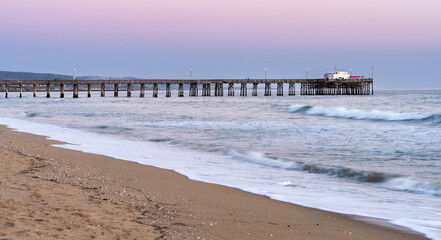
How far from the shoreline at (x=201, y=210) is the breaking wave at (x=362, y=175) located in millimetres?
2829

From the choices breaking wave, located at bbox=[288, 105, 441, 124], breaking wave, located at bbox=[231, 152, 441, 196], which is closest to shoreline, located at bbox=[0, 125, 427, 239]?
breaking wave, located at bbox=[231, 152, 441, 196]

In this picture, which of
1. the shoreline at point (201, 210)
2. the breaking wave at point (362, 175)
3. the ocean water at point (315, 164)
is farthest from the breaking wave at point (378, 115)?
the shoreline at point (201, 210)

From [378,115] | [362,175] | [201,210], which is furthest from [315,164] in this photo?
[378,115]

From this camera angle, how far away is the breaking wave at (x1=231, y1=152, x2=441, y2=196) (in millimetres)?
8188

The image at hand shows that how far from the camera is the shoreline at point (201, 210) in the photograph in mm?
4867

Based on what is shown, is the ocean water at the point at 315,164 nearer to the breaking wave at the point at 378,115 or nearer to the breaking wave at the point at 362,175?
the breaking wave at the point at 362,175

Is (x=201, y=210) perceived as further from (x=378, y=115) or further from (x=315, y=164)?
(x=378, y=115)

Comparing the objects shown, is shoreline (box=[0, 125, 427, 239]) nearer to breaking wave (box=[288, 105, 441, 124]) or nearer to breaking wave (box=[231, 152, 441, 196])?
breaking wave (box=[231, 152, 441, 196])

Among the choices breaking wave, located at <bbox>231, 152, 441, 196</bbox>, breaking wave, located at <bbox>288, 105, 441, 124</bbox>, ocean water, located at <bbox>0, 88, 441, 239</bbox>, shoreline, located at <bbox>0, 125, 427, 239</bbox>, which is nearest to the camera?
shoreline, located at <bbox>0, 125, 427, 239</bbox>

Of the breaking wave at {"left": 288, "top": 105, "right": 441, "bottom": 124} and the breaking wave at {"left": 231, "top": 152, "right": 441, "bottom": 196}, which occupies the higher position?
the breaking wave at {"left": 288, "top": 105, "right": 441, "bottom": 124}

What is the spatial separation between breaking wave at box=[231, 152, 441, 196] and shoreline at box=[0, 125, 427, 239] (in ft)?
9.28

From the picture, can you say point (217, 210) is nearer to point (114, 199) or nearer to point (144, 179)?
point (114, 199)

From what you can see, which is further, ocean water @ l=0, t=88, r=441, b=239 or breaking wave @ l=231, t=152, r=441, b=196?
breaking wave @ l=231, t=152, r=441, b=196

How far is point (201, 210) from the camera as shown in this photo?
5.80 m
